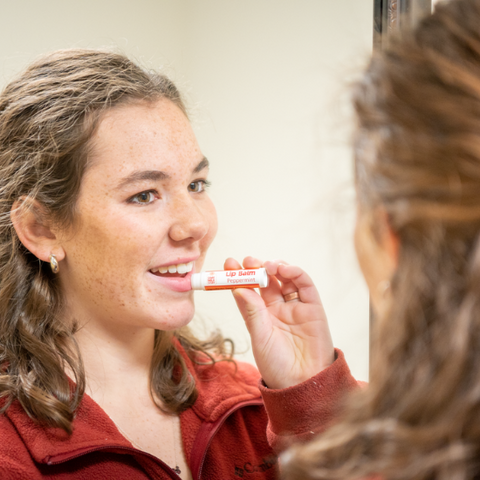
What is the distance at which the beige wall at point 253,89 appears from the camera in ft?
4.43

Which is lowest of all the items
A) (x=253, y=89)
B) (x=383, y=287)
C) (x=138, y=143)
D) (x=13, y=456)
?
(x=13, y=456)

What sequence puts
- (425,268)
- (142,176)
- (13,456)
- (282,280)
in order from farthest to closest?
(282,280) < (142,176) < (13,456) < (425,268)

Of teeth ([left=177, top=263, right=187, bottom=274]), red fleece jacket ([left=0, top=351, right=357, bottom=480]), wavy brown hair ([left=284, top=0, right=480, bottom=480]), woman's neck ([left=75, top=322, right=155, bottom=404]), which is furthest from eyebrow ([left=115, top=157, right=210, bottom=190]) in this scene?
wavy brown hair ([left=284, top=0, right=480, bottom=480])

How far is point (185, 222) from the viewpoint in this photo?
0.96 m

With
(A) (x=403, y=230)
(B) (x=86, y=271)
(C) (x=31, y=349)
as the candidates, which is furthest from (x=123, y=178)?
(A) (x=403, y=230)

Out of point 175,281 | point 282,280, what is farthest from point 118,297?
point 282,280

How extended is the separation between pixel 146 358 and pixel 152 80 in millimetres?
538

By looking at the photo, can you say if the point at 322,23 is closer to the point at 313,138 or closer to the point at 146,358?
the point at 313,138

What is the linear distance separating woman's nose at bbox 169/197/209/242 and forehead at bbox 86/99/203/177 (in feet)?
0.21

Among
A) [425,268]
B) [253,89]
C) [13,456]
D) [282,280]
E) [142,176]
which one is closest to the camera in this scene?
[425,268]

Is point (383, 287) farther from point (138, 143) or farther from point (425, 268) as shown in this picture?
point (138, 143)

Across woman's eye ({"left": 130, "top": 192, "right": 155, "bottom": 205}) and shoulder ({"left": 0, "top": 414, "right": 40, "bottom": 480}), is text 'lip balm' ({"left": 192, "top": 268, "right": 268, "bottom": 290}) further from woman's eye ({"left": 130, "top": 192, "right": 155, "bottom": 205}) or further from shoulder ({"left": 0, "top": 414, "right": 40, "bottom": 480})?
shoulder ({"left": 0, "top": 414, "right": 40, "bottom": 480})

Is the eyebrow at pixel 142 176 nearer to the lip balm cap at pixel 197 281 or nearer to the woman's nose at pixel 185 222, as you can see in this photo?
the woman's nose at pixel 185 222

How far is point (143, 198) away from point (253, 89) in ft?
2.47
